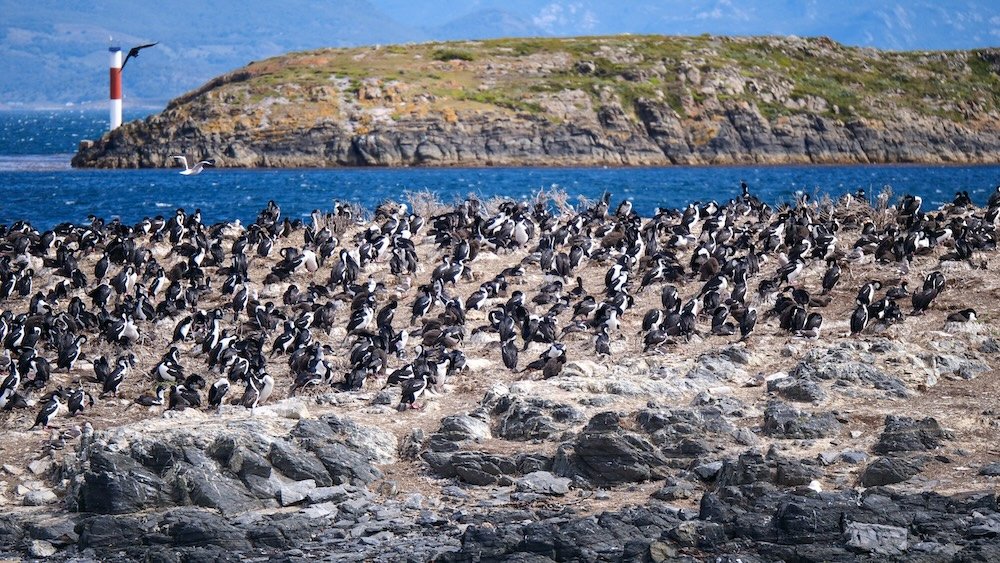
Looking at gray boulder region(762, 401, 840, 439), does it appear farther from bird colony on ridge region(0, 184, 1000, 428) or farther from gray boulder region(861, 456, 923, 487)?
bird colony on ridge region(0, 184, 1000, 428)

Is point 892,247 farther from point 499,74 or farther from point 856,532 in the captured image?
point 499,74

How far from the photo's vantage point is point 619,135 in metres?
107

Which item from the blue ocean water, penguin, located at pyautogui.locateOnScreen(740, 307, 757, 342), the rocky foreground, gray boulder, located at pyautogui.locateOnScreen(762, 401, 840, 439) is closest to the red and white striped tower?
the blue ocean water

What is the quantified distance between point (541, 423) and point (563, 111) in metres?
91.6

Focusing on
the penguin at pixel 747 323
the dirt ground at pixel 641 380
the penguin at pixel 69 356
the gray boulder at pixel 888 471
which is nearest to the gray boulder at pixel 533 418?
the dirt ground at pixel 641 380

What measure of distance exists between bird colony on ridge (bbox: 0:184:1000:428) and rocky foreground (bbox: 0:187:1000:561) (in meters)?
0.09

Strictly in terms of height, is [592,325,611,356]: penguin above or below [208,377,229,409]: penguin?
above

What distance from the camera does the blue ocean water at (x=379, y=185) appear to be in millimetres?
63625

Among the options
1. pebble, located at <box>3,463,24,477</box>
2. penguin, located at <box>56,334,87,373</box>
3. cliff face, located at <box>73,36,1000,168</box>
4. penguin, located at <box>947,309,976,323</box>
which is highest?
cliff face, located at <box>73,36,1000,168</box>

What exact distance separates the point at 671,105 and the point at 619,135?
5.38 m

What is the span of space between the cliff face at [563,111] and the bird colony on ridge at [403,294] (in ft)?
224

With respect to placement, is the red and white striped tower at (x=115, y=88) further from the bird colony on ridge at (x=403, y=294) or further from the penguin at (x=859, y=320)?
the penguin at (x=859, y=320)

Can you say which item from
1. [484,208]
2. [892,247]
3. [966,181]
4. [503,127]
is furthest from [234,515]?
[503,127]

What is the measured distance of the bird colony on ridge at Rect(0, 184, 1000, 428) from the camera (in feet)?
68.7
